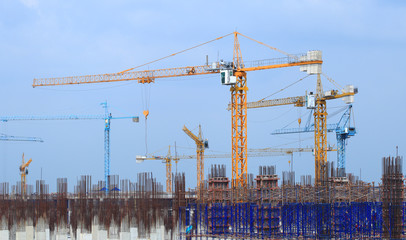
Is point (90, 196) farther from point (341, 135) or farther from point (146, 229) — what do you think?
point (341, 135)

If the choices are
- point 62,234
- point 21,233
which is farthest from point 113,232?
point 21,233

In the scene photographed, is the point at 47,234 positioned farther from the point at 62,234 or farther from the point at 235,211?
→ the point at 235,211

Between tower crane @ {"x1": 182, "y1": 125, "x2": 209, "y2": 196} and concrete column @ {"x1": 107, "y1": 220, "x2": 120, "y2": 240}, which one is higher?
tower crane @ {"x1": 182, "y1": 125, "x2": 209, "y2": 196}

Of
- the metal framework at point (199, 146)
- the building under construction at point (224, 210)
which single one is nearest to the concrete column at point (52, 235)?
the building under construction at point (224, 210)

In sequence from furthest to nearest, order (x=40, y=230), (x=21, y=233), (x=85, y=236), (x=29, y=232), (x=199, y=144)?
(x=199, y=144) → (x=21, y=233) → (x=29, y=232) → (x=40, y=230) → (x=85, y=236)

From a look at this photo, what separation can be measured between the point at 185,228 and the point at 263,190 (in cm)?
527

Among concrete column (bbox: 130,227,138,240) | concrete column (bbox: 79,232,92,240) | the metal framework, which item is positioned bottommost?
concrete column (bbox: 79,232,92,240)

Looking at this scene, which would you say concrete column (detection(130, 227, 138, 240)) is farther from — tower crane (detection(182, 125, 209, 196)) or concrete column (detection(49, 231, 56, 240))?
tower crane (detection(182, 125, 209, 196))

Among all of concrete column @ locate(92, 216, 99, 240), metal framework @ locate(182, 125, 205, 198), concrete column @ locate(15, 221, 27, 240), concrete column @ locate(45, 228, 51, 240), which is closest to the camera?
concrete column @ locate(92, 216, 99, 240)

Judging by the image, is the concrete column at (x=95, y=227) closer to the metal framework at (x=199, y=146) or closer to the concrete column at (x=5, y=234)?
the concrete column at (x=5, y=234)

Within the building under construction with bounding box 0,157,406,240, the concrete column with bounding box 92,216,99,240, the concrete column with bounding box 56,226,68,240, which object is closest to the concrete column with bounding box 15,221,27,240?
the building under construction with bounding box 0,157,406,240

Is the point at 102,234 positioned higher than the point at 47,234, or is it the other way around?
the point at 102,234

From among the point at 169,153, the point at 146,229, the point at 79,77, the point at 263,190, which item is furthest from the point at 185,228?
the point at 169,153

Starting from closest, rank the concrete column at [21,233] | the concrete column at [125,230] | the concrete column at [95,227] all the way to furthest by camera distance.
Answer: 1. the concrete column at [125,230]
2. the concrete column at [95,227]
3. the concrete column at [21,233]
